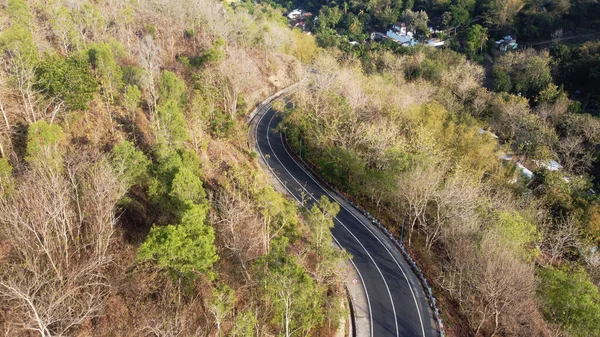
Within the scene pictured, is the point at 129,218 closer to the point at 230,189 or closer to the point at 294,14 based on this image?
the point at 230,189

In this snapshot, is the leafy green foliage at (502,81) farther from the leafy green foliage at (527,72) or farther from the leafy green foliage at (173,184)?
the leafy green foliage at (173,184)

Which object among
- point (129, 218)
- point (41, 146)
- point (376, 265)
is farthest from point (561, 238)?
point (41, 146)

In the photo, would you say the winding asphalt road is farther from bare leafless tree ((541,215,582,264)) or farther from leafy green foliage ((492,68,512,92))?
leafy green foliage ((492,68,512,92))

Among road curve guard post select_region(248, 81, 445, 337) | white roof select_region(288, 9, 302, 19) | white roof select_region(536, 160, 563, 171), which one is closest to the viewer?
road curve guard post select_region(248, 81, 445, 337)

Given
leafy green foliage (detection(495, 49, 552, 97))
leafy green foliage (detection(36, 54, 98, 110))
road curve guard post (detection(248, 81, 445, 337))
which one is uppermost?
leafy green foliage (detection(36, 54, 98, 110))

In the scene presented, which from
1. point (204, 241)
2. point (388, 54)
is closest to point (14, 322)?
point (204, 241)

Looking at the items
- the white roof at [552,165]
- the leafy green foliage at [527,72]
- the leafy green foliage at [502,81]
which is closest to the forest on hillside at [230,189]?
the white roof at [552,165]

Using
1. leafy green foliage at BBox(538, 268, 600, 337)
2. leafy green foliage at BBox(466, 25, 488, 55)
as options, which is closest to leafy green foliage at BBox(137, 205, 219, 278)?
leafy green foliage at BBox(538, 268, 600, 337)
